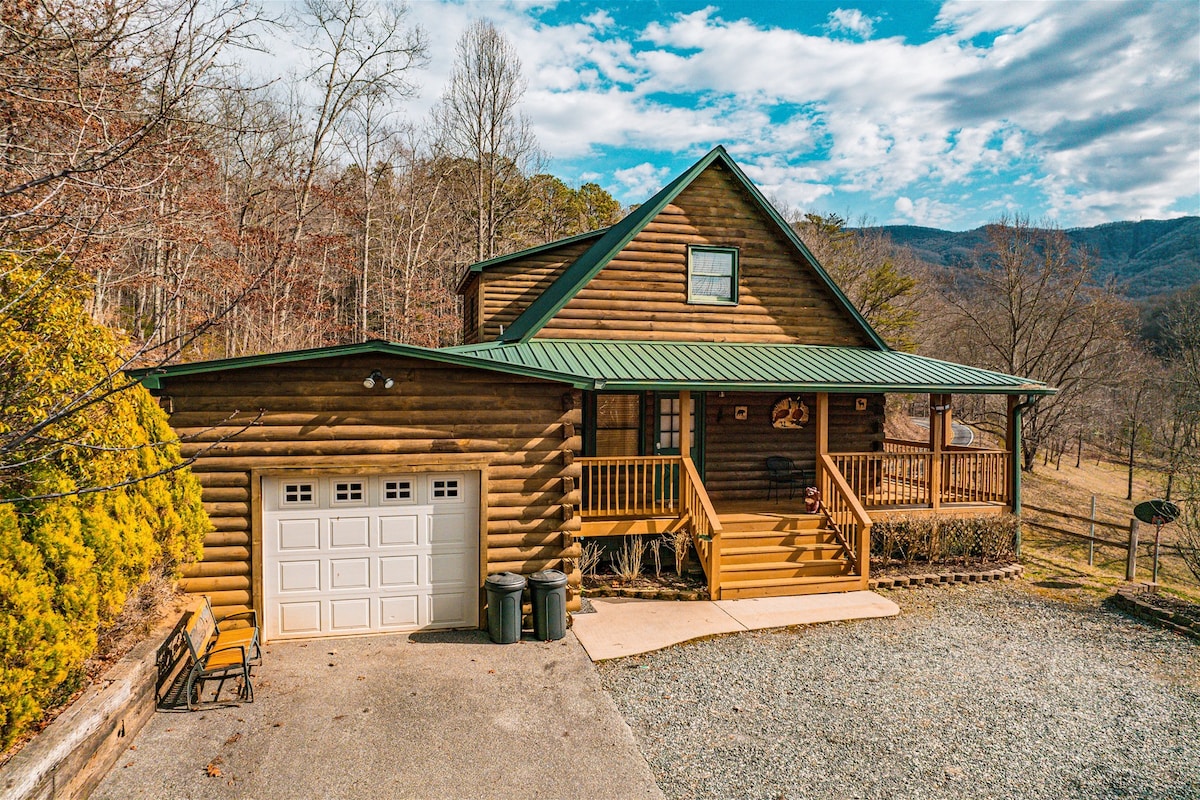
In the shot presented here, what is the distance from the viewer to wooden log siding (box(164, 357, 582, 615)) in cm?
832

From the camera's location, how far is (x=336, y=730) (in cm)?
651

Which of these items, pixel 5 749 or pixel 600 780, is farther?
pixel 600 780

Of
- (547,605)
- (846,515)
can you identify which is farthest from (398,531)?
(846,515)

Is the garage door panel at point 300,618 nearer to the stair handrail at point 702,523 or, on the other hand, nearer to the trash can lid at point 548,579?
the trash can lid at point 548,579

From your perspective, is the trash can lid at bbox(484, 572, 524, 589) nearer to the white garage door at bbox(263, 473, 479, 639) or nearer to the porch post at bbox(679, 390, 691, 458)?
the white garage door at bbox(263, 473, 479, 639)

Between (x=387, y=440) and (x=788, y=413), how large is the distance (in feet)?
29.2

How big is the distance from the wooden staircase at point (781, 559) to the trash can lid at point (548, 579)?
3.12 meters

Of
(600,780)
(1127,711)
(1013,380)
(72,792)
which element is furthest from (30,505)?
(1013,380)

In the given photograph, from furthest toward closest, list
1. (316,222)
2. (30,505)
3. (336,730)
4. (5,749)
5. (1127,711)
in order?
(316,222)
(1127,711)
(336,730)
(30,505)
(5,749)

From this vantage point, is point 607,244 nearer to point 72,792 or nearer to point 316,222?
point 72,792

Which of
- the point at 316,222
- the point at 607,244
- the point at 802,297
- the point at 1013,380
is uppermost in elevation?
the point at 316,222

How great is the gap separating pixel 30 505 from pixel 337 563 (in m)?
3.82

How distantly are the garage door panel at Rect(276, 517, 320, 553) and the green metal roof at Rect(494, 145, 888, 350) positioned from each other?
5480mm

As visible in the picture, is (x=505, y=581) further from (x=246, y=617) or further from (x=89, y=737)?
(x=89, y=737)
